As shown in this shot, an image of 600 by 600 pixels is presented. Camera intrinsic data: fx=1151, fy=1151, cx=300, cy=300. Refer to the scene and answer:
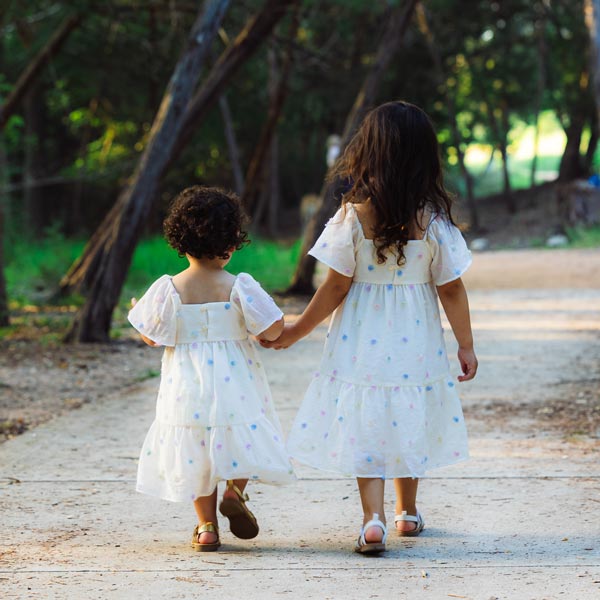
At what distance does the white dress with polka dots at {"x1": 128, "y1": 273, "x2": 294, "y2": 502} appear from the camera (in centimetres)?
398

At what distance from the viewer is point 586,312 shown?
38.2ft

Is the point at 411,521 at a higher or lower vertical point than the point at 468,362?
lower

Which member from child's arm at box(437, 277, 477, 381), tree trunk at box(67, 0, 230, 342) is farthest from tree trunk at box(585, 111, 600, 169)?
child's arm at box(437, 277, 477, 381)

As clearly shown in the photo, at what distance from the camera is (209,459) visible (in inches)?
157

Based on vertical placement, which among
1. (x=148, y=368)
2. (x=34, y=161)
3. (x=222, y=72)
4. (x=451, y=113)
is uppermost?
(x=451, y=113)

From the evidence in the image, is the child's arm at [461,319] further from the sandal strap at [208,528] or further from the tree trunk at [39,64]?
the tree trunk at [39,64]

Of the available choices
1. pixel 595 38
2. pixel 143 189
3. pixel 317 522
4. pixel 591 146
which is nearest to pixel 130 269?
pixel 143 189

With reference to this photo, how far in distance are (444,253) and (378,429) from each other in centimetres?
66

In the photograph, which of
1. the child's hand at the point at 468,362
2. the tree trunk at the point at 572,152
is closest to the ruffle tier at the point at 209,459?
the child's hand at the point at 468,362

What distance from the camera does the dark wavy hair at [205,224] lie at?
160 inches

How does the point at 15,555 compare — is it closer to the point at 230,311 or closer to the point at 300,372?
the point at 230,311

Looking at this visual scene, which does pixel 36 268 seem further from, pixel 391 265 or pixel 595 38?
pixel 391 265

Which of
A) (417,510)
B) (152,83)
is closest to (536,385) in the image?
(417,510)

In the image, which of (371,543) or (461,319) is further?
(461,319)
